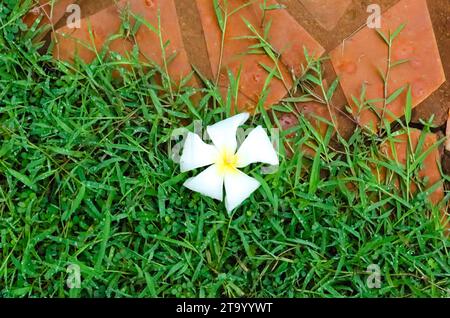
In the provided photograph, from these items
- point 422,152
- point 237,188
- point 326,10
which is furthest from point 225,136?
point 422,152

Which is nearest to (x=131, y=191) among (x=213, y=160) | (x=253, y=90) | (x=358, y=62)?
(x=213, y=160)

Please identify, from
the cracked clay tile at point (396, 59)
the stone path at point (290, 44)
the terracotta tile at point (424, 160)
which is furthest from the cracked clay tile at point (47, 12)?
the terracotta tile at point (424, 160)

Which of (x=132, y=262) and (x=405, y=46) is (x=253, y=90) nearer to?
(x=405, y=46)

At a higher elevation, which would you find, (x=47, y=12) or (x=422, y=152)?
(x=47, y=12)

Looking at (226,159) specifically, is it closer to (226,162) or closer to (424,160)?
(226,162)

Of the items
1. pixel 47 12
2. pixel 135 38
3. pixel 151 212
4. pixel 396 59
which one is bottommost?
pixel 151 212

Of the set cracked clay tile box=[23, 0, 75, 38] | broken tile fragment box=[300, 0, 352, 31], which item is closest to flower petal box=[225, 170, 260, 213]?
broken tile fragment box=[300, 0, 352, 31]

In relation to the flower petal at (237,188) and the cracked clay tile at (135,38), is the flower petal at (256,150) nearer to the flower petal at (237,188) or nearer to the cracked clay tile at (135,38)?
the flower petal at (237,188)

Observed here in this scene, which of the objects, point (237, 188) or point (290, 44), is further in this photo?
point (290, 44)

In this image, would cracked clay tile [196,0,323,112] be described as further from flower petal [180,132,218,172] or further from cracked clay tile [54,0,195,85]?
flower petal [180,132,218,172]
